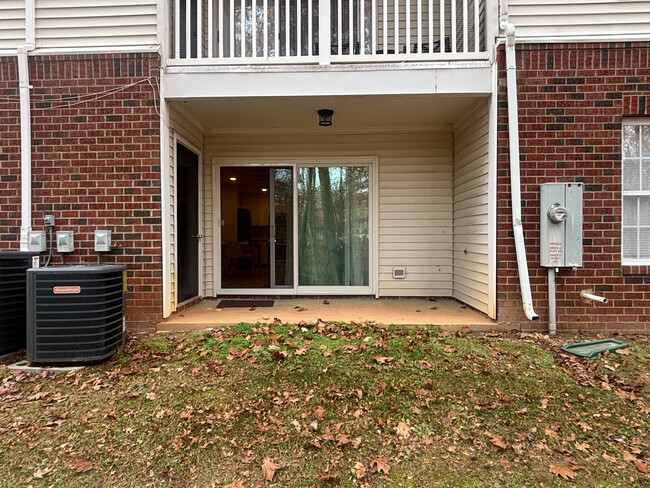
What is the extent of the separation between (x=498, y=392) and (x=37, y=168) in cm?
515

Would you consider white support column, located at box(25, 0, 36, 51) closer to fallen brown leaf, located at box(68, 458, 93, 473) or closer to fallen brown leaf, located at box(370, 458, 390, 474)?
fallen brown leaf, located at box(68, 458, 93, 473)

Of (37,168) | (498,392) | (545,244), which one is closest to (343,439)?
(498,392)

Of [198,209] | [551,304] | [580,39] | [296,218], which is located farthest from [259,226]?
[580,39]

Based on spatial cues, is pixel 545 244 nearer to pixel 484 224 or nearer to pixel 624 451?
pixel 484 224

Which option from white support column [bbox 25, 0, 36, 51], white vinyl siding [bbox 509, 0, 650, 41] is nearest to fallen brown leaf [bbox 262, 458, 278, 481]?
white vinyl siding [bbox 509, 0, 650, 41]

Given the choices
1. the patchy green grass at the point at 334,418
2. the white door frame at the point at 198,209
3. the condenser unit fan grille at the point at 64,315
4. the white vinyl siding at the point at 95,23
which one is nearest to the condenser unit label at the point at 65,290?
the condenser unit fan grille at the point at 64,315

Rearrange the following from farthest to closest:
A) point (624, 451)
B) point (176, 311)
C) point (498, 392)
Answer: point (176, 311) → point (498, 392) → point (624, 451)

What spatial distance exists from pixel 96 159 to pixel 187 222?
1.32 metres

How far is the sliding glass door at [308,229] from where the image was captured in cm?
603

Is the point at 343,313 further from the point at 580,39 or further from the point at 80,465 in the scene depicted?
the point at 580,39

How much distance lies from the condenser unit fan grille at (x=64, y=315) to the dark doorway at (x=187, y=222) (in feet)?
5.02

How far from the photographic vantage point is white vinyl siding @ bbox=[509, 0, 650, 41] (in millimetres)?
4234

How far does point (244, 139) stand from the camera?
596 centimetres

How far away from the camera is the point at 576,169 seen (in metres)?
4.27
